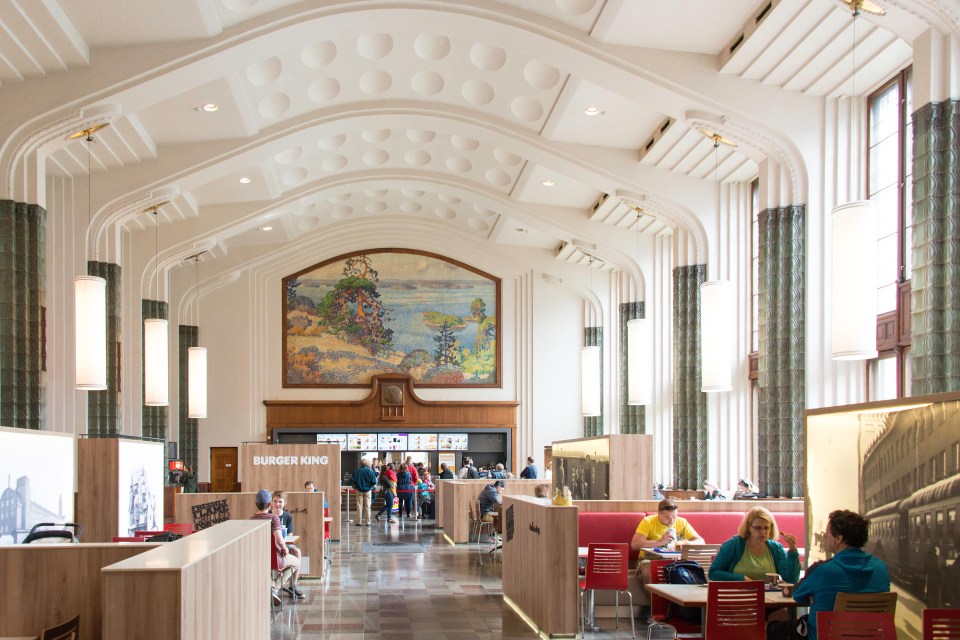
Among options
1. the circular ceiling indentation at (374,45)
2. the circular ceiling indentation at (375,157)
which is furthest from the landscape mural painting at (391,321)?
the circular ceiling indentation at (374,45)

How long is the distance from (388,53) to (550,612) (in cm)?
901

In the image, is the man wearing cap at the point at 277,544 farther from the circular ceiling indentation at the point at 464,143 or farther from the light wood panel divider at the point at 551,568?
the circular ceiling indentation at the point at 464,143

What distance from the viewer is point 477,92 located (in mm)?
15781

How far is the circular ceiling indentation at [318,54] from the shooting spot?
1420 cm

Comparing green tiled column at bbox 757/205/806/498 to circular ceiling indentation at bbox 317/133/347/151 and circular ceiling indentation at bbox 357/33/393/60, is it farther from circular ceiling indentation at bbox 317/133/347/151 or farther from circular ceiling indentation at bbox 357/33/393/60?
circular ceiling indentation at bbox 317/133/347/151

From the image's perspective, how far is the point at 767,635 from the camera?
631cm

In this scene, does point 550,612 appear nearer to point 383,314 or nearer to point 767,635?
point 767,635

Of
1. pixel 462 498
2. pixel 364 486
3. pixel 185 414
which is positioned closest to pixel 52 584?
pixel 462 498

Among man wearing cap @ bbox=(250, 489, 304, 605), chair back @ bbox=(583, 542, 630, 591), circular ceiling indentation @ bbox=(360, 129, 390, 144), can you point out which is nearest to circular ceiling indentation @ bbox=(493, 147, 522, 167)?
circular ceiling indentation @ bbox=(360, 129, 390, 144)

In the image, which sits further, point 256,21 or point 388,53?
point 388,53

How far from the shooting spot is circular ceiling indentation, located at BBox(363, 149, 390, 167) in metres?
20.0

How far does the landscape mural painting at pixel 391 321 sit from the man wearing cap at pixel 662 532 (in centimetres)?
1687

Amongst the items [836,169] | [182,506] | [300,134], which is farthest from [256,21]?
[836,169]

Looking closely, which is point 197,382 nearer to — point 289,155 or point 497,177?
point 289,155
